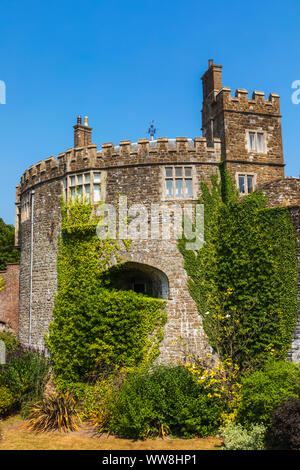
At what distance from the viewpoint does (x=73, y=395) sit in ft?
53.6

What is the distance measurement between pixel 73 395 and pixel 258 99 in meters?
15.6

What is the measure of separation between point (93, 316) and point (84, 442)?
5164mm

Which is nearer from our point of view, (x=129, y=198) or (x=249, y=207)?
(x=249, y=207)

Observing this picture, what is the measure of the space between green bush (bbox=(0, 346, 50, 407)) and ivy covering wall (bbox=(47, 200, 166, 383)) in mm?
682

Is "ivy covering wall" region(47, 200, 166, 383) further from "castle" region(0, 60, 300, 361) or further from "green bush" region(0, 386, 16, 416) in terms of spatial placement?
"green bush" region(0, 386, 16, 416)

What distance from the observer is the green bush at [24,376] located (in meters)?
16.5

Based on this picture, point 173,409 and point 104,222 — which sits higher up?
point 104,222

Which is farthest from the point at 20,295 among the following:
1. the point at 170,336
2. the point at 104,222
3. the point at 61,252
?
the point at 170,336

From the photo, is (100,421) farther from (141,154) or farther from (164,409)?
(141,154)

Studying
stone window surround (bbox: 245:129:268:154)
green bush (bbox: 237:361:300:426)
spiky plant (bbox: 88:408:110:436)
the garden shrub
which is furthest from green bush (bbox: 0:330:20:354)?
stone window surround (bbox: 245:129:268:154)

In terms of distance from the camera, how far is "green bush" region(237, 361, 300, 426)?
11867 mm

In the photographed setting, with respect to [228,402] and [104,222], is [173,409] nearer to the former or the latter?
[228,402]


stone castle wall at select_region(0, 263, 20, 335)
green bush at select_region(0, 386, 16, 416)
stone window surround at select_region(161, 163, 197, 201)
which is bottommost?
green bush at select_region(0, 386, 16, 416)
